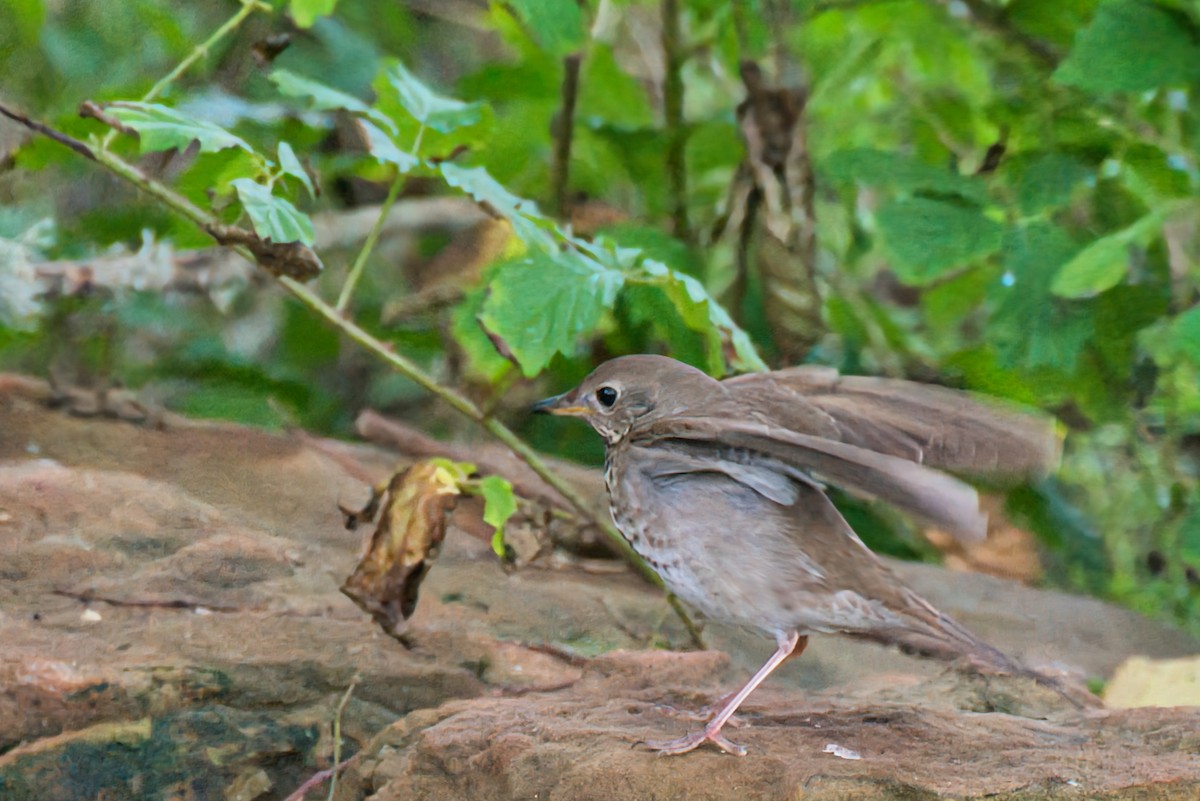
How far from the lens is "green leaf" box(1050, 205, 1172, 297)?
139 inches

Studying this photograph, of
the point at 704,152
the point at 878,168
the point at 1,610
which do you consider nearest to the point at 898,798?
the point at 1,610

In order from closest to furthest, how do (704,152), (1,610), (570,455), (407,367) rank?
(1,610) → (407,367) → (570,455) → (704,152)

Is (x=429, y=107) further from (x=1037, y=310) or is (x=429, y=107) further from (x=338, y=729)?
(x=1037, y=310)

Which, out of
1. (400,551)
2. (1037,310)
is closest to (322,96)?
(400,551)

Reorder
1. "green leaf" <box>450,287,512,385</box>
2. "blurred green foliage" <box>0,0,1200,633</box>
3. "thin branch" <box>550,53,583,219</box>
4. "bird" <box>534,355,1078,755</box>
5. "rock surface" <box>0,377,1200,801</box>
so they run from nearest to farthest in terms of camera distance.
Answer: "rock surface" <box>0,377,1200,801</box> < "bird" <box>534,355,1078,755</box> < "blurred green foliage" <box>0,0,1200,633</box> < "green leaf" <box>450,287,512,385</box> < "thin branch" <box>550,53,583,219</box>

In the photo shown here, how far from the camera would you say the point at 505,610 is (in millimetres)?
3316

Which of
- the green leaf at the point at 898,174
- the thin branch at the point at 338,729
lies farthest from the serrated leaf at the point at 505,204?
the green leaf at the point at 898,174

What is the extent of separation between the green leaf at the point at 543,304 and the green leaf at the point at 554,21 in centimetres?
102

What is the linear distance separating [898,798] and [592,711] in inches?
29.0

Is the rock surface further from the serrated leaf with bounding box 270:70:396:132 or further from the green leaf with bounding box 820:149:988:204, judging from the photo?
the green leaf with bounding box 820:149:988:204

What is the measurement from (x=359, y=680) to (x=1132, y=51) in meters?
2.88

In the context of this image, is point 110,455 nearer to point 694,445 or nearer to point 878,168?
point 694,445

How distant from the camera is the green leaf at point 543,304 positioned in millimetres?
2910

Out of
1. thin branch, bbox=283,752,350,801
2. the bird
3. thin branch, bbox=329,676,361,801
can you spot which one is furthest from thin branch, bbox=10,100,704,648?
thin branch, bbox=283,752,350,801
